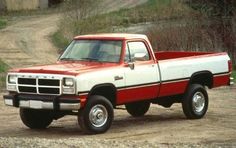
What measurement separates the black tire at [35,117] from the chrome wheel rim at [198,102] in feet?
10.6

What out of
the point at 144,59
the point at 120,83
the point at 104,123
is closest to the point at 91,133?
the point at 104,123

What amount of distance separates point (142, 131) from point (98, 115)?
1059 mm

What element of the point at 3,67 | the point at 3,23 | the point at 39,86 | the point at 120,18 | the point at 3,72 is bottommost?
the point at 3,72

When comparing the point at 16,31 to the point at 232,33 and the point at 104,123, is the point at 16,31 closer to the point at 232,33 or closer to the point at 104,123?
the point at 232,33

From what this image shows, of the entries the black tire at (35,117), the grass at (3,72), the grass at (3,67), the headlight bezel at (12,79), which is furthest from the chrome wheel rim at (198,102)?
the grass at (3,67)

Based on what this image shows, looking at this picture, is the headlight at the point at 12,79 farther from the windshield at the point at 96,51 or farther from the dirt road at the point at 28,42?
the dirt road at the point at 28,42

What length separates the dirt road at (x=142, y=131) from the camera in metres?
11.2

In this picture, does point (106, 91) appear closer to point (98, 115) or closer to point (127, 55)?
point (98, 115)

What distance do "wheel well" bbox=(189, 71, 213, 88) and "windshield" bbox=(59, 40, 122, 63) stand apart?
2100 mm

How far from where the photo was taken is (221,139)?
39.9 ft

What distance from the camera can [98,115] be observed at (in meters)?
12.7

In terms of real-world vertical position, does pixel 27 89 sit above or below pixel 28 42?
below

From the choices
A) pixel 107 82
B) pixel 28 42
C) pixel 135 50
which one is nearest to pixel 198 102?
pixel 135 50

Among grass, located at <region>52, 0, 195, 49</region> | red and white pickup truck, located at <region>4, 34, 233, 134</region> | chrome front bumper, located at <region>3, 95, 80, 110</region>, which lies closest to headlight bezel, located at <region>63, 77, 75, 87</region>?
red and white pickup truck, located at <region>4, 34, 233, 134</region>
